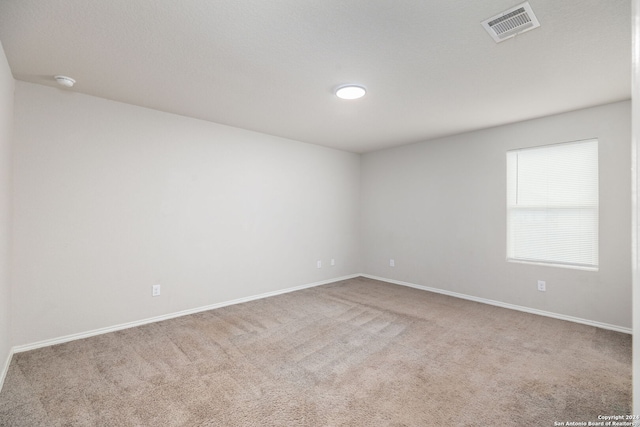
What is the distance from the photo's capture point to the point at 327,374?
7.45 ft

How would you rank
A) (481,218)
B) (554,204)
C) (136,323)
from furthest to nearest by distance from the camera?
(481,218) → (554,204) → (136,323)

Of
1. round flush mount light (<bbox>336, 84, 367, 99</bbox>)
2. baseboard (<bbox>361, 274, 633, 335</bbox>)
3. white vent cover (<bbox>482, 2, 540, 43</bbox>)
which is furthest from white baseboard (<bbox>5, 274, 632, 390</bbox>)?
white vent cover (<bbox>482, 2, 540, 43</bbox>)

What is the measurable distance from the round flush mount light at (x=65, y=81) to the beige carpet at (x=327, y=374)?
93.7 inches

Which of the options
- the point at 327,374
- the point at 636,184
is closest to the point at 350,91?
the point at 636,184

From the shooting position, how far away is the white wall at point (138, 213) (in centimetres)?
269

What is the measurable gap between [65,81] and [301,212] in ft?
10.5

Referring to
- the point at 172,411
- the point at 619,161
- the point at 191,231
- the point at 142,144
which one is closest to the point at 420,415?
the point at 172,411

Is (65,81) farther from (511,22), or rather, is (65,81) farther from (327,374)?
(511,22)

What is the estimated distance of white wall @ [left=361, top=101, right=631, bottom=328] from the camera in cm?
314

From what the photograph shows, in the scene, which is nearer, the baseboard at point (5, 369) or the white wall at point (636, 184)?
the white wall at point (636, 184)

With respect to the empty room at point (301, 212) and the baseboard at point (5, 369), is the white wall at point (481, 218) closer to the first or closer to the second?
the empty room at point (301, 212)

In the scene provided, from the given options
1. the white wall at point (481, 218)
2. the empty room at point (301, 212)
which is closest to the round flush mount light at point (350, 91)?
the empty room at point (301, 212)

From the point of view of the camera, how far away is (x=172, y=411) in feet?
6.04

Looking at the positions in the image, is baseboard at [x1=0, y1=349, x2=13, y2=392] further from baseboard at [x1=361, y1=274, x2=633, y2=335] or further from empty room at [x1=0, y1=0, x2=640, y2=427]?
baseboard at [x1=361, y1=274, x2=633, y2=335]
